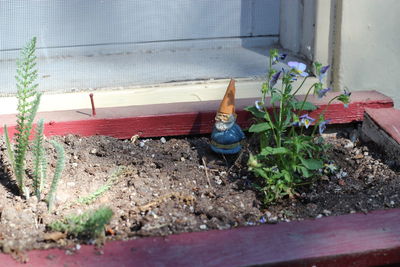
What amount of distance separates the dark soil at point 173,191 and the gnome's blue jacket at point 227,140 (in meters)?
0.05

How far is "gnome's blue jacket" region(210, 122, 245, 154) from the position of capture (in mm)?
2018

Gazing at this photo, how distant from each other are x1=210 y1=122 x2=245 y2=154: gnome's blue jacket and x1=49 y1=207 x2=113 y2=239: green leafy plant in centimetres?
56

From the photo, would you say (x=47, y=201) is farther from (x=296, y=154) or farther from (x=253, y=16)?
(x=253, y=16)

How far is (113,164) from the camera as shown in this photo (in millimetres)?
2012

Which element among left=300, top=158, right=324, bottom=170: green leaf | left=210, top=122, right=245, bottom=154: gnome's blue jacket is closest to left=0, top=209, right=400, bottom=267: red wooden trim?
left=300, top=158, right=324, bottom=170: green leaf

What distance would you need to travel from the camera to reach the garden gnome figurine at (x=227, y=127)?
2.01m

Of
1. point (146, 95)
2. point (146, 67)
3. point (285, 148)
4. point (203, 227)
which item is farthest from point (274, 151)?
point (146, 67)

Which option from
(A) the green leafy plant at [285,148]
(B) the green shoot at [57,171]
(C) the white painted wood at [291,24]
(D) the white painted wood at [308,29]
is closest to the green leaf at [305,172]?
(A) the green leafy plant at [285,148]

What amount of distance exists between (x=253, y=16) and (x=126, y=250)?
70.3 inches

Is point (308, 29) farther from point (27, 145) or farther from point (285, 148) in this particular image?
point (27, 145)

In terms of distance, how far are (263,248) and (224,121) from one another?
0.59 meters

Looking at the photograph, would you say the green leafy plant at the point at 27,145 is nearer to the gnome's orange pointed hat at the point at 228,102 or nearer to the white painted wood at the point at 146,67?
the gnome's orange pointed hat at the point at 228,102

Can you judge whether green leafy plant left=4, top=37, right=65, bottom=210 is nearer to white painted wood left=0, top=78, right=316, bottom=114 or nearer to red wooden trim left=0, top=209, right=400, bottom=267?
red wooden trim left=0, top=209, right=400, bottom=267

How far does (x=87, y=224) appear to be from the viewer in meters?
1.55
